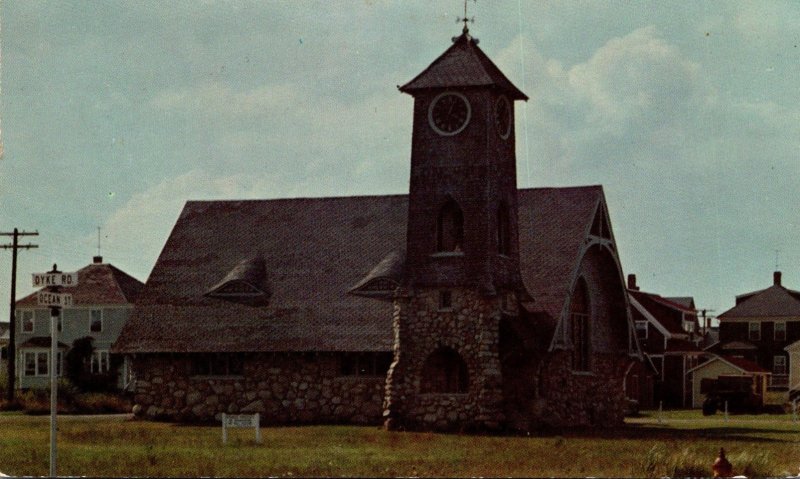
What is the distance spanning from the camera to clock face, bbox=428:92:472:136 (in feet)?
144

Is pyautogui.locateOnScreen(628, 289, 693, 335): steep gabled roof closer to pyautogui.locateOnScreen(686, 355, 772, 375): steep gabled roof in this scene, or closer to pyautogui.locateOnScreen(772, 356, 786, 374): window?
pyautogui.locateOnScreen(686, 355, 772, 375): steep gabled roof

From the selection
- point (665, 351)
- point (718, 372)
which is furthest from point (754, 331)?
point (718, 372)

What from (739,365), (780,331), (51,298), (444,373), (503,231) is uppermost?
(503,231)

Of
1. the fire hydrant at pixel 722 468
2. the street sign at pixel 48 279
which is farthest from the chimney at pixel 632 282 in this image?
the street sign at pixel 48 279

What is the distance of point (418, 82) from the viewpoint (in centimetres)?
4388

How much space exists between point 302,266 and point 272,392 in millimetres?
4573

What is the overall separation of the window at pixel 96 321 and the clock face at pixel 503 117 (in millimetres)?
40848

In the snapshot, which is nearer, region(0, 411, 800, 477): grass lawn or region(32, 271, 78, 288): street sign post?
region(32, 271, 78, 288): street sign post

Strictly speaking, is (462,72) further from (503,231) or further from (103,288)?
(103,288)

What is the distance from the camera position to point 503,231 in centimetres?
4559

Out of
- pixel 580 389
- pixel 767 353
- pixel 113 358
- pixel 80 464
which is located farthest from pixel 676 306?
pixel 80 464

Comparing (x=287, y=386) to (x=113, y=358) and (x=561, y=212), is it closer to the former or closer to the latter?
(x=561, y=212)

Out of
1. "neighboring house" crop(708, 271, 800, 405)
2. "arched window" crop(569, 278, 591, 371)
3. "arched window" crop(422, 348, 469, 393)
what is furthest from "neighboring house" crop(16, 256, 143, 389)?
"neighboring house" crop(708, 271, 800, 405)

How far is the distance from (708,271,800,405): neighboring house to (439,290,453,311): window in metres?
49.4
